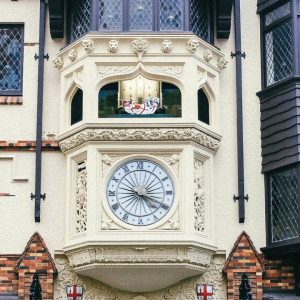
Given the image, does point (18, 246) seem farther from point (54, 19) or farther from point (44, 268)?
point (54, 19)

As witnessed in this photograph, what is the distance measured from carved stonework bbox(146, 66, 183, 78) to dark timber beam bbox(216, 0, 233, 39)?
121 centimetres

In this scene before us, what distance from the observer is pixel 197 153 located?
16.4m

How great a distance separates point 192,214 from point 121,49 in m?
2.86

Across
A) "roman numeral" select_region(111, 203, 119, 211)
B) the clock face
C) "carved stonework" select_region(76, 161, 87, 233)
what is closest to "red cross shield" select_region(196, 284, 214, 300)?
the clock face

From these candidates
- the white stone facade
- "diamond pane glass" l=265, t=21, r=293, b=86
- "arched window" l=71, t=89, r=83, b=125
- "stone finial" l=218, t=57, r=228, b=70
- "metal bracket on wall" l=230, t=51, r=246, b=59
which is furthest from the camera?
"metal bracket on wall" l=230, t=51, r=246, b=59

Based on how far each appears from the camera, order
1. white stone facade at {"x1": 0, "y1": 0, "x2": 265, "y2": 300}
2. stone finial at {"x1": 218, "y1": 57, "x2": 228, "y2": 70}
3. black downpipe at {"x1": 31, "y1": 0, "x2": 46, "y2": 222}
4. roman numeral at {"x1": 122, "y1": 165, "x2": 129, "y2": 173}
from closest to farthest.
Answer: white stone facade at {"x1": 0, "y1": 0, "x2": 265, "y2": 300} < roman numeral at {"x1": 122, "y1": 165, "x2": 129, "y2": 173} < black downpipe at {"x1": 31, "y1": 0, "x2": 46, "y2": 222} < stone finial at {"x1": 218, "y1": 57, "x2": 228, "y2": 70}

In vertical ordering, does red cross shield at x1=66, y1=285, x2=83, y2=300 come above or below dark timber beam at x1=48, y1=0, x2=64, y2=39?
below

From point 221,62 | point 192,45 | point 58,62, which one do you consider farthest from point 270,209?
point 58,62

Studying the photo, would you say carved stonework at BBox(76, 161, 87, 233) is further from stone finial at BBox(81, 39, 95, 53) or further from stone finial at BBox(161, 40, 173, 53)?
stone finial at BBox(161, 40, 173, 53)

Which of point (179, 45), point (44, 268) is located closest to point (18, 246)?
point (44, 268)

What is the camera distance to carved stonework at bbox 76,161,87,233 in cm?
1609

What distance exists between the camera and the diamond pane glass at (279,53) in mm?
16781

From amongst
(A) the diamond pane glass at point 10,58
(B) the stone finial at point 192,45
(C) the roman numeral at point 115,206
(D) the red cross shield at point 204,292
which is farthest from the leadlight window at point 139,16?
(D) the red cross shield at point 204,292

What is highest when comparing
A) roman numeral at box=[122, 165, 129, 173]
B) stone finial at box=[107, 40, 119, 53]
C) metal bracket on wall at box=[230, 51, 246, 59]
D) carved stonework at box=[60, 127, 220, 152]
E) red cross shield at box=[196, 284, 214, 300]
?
metal bracket on wall at box=[230, 51, 246, 59]
